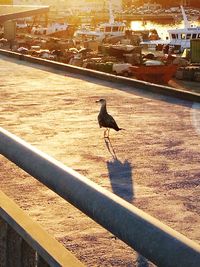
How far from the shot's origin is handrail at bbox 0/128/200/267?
1.90 metres

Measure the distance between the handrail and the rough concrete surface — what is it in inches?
147

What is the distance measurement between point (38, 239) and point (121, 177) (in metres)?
6.88

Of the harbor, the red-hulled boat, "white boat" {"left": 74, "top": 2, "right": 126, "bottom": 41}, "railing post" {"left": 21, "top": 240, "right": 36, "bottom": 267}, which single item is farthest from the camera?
"white boat" {"left": 74, "top": 2, "right": 126, "bottom": 41}

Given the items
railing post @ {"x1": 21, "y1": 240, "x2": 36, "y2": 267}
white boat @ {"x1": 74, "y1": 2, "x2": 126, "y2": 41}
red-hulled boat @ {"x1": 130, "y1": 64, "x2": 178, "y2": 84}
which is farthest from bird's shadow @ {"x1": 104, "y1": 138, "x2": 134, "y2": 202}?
white boat @ {"x1": 74, "y1": 2, "x2": 126, "y2": 41}

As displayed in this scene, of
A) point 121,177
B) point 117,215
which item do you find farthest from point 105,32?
point 117,215

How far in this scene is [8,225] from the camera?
124 inches

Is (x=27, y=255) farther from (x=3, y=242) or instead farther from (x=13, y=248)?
(x=3, y=242)

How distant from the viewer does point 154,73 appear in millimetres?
36375

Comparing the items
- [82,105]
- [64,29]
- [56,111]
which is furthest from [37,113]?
[64,29]

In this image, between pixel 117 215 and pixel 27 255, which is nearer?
pixel 117 215

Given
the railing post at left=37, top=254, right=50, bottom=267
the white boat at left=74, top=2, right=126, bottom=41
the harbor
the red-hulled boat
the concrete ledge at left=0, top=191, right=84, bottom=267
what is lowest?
the white boat at left=74, top=2, right=126, bottom=41

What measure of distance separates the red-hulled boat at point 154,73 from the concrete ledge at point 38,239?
33213mm

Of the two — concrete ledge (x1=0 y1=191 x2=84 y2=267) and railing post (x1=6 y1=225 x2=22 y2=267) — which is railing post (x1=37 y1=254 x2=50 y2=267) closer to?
concrete ledge (x1=0 y1=191 x2=84 y2=267)

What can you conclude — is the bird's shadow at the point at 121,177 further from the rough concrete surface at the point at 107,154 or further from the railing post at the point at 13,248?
the railing post at the point at 13,248
